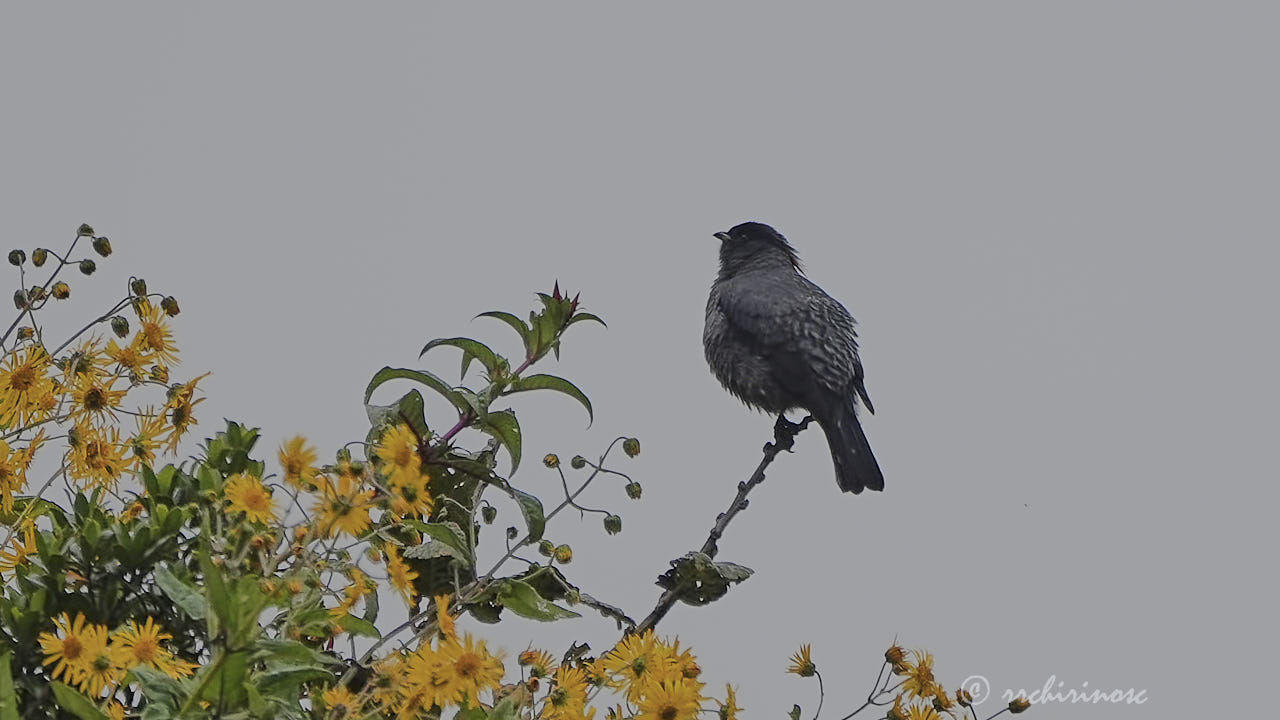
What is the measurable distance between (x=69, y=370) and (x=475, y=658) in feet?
2.93

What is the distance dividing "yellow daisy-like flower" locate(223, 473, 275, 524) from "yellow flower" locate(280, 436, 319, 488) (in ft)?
0.24

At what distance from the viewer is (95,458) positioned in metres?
2.03

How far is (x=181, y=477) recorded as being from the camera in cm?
204

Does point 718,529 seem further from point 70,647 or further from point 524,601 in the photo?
point 70,647

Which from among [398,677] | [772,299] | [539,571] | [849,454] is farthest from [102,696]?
[772,299]

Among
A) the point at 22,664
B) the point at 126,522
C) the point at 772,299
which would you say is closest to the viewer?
the point at 22,664

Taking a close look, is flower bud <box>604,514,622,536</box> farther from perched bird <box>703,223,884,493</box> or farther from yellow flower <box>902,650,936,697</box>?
perched bird <box>703,223,884,493</box>

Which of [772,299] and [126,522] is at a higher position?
[772,299]

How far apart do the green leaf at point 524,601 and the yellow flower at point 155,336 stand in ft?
2.12

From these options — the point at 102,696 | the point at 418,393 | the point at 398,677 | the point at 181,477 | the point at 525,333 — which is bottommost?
the point at 102,696

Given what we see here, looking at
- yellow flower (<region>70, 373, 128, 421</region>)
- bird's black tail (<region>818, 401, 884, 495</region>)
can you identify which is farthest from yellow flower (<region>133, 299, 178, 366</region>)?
bird's black tail (<region>818, 401, 884, 495</region>)

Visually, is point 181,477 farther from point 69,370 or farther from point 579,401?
point 579,401

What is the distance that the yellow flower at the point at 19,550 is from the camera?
1.81 metres

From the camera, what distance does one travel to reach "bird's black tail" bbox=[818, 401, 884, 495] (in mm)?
6684
